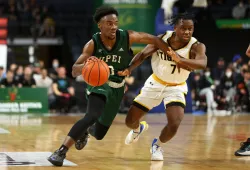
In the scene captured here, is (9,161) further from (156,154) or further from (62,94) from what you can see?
(62,94)

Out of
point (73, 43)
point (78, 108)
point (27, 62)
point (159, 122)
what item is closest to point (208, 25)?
point (73, 43)

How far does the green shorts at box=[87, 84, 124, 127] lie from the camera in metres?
7.94

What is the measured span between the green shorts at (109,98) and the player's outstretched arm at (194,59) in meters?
0.76

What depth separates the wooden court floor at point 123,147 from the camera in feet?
26.0

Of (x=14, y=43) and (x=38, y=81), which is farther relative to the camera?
(x=14, y=43)

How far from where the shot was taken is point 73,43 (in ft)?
87.1

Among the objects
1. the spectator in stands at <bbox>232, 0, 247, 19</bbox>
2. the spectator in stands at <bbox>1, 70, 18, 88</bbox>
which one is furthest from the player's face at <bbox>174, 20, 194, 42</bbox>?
the spectator in stands at <bbox>232, 0, 247, 19</bbox>

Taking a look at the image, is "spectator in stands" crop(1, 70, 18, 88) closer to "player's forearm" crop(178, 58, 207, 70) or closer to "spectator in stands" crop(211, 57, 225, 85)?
"spectator in stands" crop(211, 57, 225, 85)

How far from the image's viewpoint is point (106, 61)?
26.1ft

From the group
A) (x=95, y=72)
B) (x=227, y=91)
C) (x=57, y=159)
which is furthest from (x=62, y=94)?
(x=95, y=72)

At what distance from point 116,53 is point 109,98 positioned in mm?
554

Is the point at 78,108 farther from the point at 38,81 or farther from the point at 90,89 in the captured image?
the point at 90,89

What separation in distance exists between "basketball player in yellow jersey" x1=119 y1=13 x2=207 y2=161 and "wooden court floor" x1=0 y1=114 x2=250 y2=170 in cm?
47

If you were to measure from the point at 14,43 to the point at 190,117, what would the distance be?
10169 millimetres
